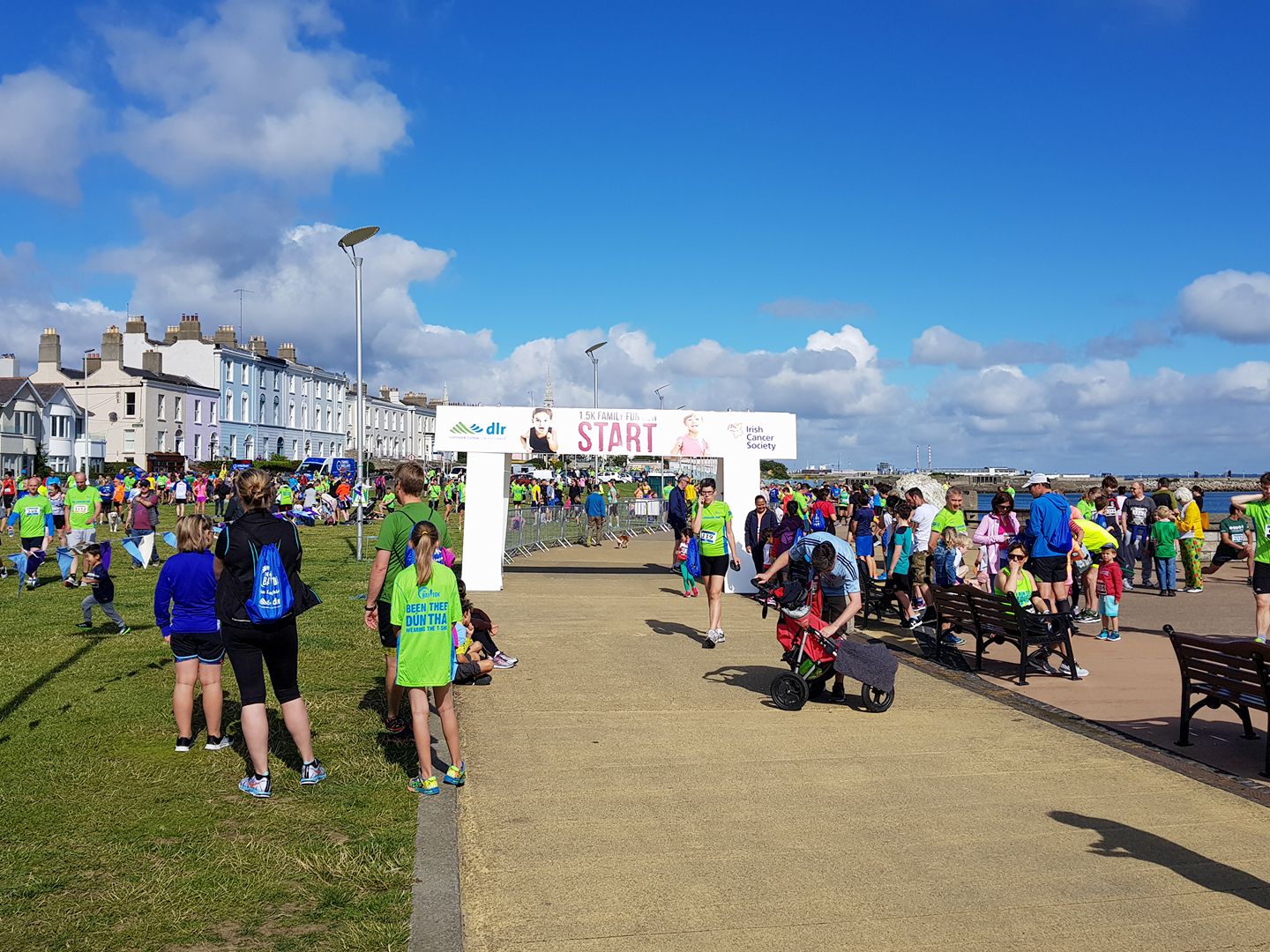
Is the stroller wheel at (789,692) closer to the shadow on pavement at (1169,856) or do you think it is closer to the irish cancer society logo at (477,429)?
the shadow on pavement at (1169,856)

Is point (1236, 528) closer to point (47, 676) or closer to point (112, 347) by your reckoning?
point (47, 676)

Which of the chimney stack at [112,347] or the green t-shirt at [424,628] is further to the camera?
the chimney stack at [112,347]

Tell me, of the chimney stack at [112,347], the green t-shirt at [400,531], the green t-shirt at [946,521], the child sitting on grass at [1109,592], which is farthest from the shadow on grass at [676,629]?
the chimney stack at [112,347]

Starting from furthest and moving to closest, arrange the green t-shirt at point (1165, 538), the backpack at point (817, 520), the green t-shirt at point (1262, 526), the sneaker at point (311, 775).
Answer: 1. the backpack at point (817, 520)
2. the green t-shirt at point (1165, 538)
3. the green t-shirt at point (1262, 526)
4. the sneaker at point (311, 775)

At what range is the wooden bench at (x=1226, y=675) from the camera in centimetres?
657

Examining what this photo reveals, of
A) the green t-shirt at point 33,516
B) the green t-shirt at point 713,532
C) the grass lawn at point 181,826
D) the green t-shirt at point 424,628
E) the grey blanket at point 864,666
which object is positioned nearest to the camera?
the grass lawn at point 181,826

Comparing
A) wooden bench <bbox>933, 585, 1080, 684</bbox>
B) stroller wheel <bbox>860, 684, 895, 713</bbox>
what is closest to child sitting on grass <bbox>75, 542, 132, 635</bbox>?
stroller wheel <bbox>860, 684, 895, 713</bbox>

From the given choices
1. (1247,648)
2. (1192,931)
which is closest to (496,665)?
(1247,648)

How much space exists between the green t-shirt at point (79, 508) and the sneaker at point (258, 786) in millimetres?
11877

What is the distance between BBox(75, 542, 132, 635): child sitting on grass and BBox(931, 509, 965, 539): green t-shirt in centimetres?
911

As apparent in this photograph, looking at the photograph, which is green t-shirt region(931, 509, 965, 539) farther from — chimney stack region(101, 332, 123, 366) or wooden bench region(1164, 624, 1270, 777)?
chimney stack region(101, 332, 123, 366)

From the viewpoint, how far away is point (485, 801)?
591 cm

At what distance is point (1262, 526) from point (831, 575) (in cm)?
448

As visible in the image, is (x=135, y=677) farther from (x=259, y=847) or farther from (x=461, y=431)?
(x=461, y=431)
